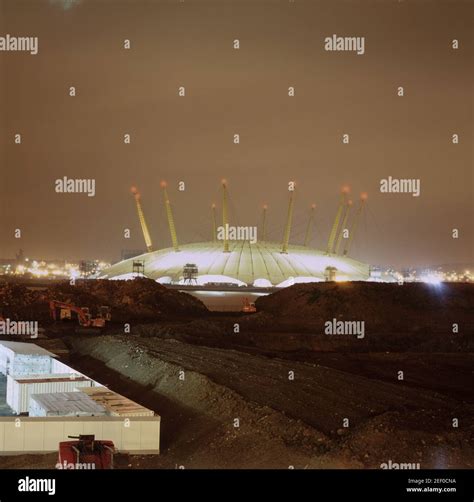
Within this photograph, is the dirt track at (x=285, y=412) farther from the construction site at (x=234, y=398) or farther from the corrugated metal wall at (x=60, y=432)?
the corrugated metal wall at (x=60, y=432)

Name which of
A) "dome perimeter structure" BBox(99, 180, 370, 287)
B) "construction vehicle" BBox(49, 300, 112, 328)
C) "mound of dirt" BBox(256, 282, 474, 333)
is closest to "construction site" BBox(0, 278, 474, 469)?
"construction vehicle" BBox(49, 300, 112, 328)

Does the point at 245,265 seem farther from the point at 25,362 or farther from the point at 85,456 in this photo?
the point at 85,456

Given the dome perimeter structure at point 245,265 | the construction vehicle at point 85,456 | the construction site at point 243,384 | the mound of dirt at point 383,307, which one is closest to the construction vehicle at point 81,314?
the construction site at point 243,384

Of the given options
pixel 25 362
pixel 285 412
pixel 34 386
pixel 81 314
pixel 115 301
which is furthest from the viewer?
pixel 115 301

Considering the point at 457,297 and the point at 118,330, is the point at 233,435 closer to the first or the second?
the point at 118,330

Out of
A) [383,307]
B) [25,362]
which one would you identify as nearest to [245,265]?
[383,307]

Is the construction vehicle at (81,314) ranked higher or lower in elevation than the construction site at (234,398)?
higher
